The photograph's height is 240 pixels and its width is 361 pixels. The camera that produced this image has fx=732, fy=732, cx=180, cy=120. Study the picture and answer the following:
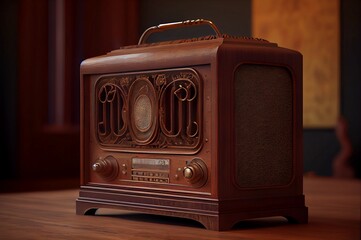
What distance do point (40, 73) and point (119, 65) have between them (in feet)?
10.0

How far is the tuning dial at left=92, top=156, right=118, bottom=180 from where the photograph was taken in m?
2.71

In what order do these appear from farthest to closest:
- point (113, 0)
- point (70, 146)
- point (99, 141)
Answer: point (113, 0), point (70, 146), point (99, 141)

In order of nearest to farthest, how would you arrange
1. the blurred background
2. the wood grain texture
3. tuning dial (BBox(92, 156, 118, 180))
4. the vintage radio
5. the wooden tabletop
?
the wooden tabletop → the vintage radio → tuning dial (BBox(92, 156, 118, 180)) → the blurred background → the wood grain texture

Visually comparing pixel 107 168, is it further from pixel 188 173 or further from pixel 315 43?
pixel 315 43

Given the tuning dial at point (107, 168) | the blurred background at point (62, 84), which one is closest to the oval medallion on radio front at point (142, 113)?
the tuning dial at point (107, 168)

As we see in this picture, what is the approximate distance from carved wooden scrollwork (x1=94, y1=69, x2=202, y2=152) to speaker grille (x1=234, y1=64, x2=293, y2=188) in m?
0.14

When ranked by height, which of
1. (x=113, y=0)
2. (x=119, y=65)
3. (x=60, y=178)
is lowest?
(x=60, y=178)

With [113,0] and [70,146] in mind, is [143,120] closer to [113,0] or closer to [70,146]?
[70,146]

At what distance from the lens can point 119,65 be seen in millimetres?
2678

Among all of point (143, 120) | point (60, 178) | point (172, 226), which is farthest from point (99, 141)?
point (60, 178)

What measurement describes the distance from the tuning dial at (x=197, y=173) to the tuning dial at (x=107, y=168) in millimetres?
430

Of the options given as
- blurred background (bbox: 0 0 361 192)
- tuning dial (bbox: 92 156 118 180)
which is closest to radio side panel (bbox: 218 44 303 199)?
tuning dial (bbox: 92 156 118 180)

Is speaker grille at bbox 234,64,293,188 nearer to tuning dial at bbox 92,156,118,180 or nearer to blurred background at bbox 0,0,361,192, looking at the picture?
tuning dial at bbox 92,156,118,180

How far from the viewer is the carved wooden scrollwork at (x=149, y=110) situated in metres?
2.41
